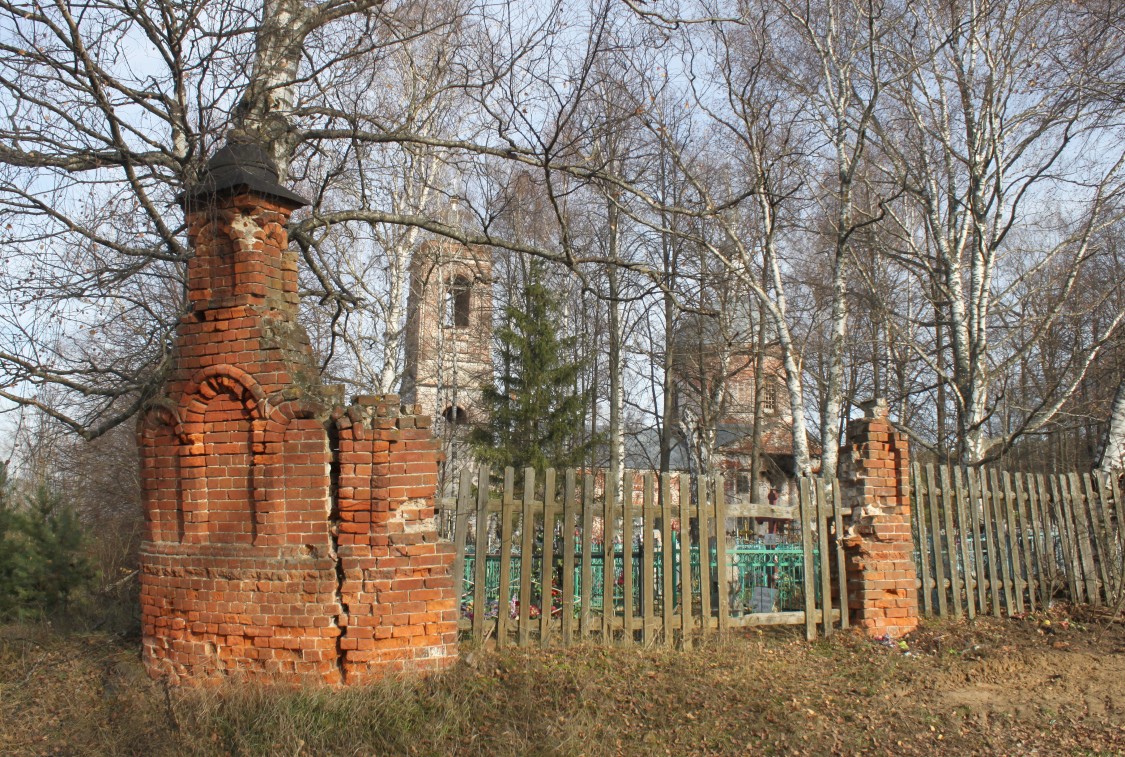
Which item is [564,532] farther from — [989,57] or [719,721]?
[989,57]

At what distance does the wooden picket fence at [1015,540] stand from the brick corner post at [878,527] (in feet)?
0.99

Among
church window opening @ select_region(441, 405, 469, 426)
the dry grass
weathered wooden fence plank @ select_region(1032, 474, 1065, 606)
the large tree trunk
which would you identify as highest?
church window opening @ select_region(441, 405, 469, 426)

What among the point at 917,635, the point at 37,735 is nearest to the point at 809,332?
the point at 917,635

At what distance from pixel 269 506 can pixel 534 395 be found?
15.1 m

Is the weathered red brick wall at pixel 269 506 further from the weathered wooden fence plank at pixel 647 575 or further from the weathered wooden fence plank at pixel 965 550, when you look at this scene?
the weathered wooden fence plank at pixel 965 550

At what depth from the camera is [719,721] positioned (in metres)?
5.40

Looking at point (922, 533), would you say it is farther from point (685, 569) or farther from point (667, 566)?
point (667, 566)

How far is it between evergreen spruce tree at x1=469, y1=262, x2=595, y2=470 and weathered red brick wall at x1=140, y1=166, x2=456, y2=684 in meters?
14.3

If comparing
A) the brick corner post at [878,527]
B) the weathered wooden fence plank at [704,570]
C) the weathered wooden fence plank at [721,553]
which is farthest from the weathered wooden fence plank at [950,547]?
the weathered wooden fence plank at [704,570]

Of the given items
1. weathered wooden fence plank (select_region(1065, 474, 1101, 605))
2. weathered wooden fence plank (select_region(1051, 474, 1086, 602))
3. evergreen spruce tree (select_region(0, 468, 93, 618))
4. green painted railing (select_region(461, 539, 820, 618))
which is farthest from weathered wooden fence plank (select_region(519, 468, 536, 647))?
weathered wooden fence plank (select_region(1065, 474, 1101, 605))

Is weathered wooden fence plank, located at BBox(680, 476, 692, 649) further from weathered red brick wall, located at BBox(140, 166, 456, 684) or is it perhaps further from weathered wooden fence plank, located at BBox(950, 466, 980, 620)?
weathered wooden fence plank, located at BBox(950, 466, 980, 620)

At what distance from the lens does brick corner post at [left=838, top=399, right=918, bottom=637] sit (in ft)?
25.1

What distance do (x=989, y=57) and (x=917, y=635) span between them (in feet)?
28.5

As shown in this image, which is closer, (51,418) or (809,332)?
(51,418)
